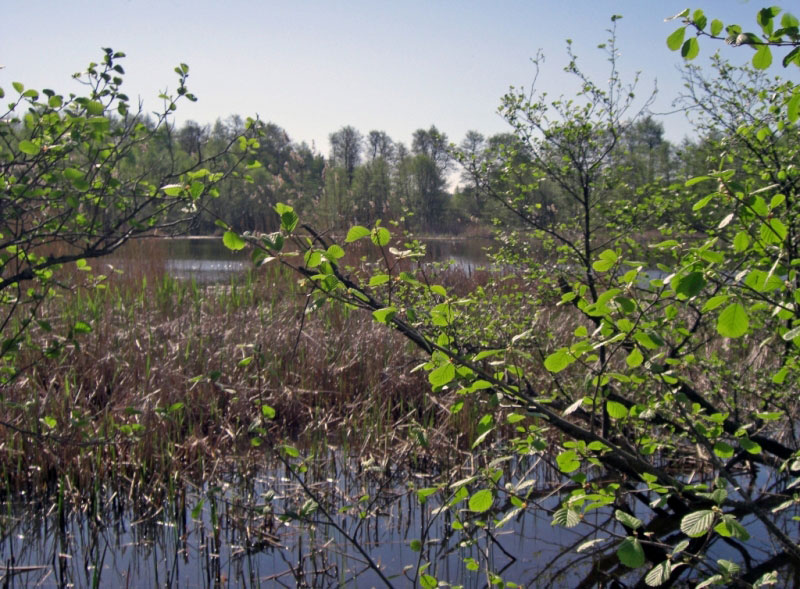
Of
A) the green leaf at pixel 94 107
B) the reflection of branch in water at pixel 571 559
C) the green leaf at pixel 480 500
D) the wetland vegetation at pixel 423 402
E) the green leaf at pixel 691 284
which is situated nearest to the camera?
the green leaf at pixel 691 284

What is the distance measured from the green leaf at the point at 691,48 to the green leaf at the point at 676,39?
12mm

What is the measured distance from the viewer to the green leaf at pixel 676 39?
4.47 ft

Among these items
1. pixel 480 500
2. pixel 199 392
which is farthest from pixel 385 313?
pixel 199 392

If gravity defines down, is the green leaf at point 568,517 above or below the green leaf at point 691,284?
below

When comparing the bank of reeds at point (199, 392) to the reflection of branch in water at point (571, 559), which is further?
the bank of reeds at point (199, 392)

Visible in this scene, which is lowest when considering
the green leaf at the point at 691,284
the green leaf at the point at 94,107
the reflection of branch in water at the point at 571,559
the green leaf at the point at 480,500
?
the reflection of branch in water at the point at 571,559

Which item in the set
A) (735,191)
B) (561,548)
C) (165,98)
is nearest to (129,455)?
(165,98)

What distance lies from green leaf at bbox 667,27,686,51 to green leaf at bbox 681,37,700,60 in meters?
0.01

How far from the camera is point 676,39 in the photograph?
4.50 ft

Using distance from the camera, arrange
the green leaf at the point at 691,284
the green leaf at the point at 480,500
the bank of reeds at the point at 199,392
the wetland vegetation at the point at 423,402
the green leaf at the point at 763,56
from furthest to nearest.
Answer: the bank of reeds at the point at 199,392 < the wetland vegetation at the point at 423,402 < the green leaf at the point at 480,500 < the green leaf at the point at 763,56 < the green leaf at the point at 691,284

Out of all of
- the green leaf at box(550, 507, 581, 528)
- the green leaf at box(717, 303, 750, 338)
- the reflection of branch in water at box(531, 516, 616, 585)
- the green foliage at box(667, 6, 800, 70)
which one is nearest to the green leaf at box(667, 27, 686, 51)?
the green foliage at box(667, 6, 800, 70)

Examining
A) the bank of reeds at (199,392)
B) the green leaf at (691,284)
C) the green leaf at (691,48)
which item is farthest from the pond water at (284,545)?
the green leaf at (691,48)

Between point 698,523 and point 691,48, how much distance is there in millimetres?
939

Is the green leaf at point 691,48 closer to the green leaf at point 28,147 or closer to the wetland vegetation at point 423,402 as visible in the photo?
the wetland vegetation at point 423,402
